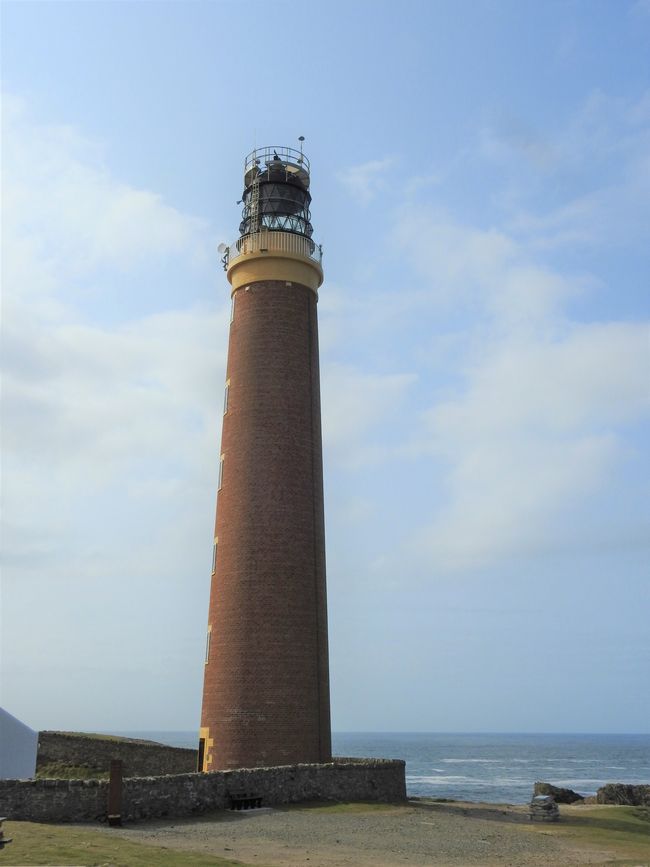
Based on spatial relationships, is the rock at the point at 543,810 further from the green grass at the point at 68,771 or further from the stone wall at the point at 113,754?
the green grass at the point at 68,771

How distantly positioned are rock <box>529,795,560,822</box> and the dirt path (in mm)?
862

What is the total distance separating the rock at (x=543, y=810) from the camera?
2405 centimetres

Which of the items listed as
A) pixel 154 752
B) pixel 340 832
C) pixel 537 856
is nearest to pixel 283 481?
pixel 340 832

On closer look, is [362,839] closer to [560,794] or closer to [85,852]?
[85,852]

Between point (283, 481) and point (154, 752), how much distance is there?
1708 cm

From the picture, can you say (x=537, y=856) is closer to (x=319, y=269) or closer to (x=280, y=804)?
(x=280, y=804)

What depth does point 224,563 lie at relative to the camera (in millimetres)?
28281

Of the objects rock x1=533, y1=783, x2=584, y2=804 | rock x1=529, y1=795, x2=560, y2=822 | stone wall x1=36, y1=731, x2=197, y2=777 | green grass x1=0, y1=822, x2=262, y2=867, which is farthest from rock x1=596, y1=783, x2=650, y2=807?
green grass x1=0, y1=822, x2=262, y2=867

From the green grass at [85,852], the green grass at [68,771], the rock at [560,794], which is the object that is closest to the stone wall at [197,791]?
the green grass at [85,852]

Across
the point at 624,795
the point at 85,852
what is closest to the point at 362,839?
the point at 85,852

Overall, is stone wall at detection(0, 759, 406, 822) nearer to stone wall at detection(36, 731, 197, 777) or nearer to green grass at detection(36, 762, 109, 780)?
stone wall at detection(36, 731, 197, 777)

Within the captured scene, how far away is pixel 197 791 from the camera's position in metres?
21.1

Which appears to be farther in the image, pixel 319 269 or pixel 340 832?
pixel 319 269

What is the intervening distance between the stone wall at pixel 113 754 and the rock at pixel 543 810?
683 inches
